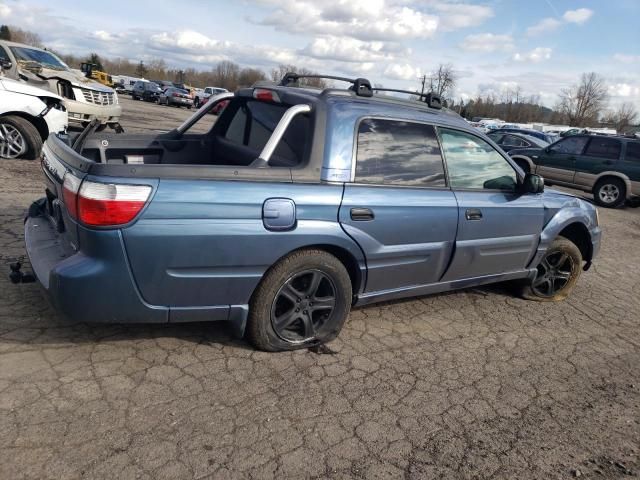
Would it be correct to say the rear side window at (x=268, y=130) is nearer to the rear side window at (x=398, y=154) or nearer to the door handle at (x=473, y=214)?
the rear side window at (x=398, y=154)

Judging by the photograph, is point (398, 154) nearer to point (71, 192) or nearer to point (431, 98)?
point (431, 98)

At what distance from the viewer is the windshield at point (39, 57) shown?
11164 millimetres

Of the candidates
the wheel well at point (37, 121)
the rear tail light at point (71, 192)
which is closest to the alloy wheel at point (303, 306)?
the rear tail light at point (71, 192)

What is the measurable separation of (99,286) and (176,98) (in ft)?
132

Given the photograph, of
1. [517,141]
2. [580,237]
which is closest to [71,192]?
[580,237]

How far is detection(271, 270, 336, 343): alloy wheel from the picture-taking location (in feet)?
10.9

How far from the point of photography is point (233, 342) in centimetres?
351

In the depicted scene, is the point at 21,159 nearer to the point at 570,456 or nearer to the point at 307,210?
the point at 307,210

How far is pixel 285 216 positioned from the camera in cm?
306

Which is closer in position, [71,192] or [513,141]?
[71,192]

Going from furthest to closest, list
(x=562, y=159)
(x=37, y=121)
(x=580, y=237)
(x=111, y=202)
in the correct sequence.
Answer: (x=562, y=159), (x=37, y=121), (x=580, y=237), (x=111, y=202)

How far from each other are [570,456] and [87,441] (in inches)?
97.5

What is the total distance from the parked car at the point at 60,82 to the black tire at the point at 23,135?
2.15 m

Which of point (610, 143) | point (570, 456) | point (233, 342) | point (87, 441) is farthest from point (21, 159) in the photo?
point (610, 143)
